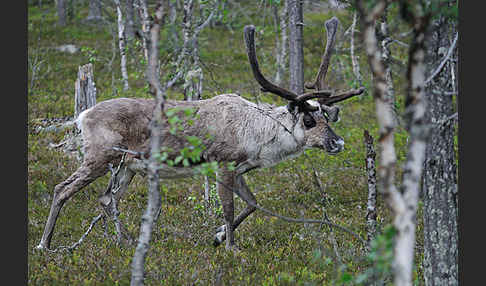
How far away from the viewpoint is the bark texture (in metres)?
4.68

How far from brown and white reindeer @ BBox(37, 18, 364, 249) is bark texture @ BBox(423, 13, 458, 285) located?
7.69ft

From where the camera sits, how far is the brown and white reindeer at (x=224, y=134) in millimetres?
6863

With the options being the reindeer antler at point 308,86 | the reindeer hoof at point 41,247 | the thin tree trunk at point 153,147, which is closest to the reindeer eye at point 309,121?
the reindeer antler at point 308,86

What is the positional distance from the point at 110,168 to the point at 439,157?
396 cm

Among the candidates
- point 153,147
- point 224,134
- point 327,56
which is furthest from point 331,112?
point 153,147

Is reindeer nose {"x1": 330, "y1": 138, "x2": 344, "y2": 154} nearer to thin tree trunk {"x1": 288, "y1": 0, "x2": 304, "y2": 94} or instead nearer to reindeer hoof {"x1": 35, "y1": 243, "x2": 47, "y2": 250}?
thin tree trunk {"x1": 288, "y1": 0, "x2": 304, "y2": 94}

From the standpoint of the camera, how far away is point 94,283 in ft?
18.3

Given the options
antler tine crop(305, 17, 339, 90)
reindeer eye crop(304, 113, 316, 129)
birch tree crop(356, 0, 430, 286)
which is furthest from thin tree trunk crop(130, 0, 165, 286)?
antler tine crop(305, 17, 339, 90)

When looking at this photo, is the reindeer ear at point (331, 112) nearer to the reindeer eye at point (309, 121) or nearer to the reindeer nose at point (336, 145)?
the reindeer eye at point (309, 121)

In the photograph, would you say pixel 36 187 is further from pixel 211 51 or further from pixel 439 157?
pixel 211 51

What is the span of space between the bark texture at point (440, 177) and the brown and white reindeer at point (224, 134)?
92.2 inches

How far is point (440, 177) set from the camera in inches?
187

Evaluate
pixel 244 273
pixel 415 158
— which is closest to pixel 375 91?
pixel 415 158

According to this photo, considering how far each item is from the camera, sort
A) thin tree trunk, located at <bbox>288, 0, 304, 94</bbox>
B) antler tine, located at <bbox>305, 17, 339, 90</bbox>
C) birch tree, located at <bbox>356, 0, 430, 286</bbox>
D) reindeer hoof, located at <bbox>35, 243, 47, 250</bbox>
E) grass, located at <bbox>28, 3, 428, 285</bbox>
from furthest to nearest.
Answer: thin tree trunk, located at <bbox>288, 0, 304, 94</bbox>
antler tine, located at <bbox>305, 17, 339, 90</bbox>
reindeer hoof, located at <bbox>35, 243, 47, 250</bbox>
grass, located at <bbox>28, 3, 428, 285</bbox>
birch tree, located at <bbox>356, 0, 430, 286</bbox>
